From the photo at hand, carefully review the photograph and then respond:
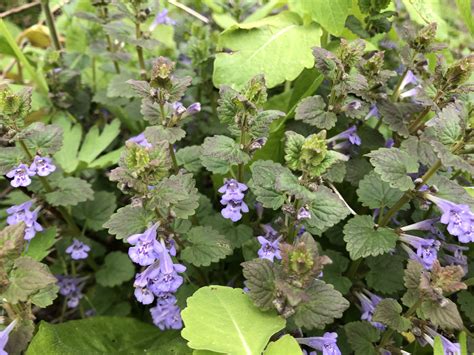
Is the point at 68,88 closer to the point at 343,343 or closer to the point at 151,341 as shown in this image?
the point at 151,341

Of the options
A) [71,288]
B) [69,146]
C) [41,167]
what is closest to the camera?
[41,167]

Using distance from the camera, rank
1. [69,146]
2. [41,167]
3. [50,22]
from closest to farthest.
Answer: [41,167], [69,146], [50,22]

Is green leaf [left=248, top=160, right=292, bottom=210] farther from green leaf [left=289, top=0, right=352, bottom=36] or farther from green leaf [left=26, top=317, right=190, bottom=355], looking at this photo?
green leaf [left=289, top=0, right=352, bottom=36]

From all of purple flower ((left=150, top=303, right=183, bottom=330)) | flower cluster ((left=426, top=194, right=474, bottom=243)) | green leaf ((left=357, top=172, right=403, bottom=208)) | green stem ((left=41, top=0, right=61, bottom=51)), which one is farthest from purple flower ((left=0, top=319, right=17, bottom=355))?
green stem ((left=41, top=0, right=61, bottom=51))

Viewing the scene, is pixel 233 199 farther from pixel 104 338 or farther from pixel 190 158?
pixel 104 338

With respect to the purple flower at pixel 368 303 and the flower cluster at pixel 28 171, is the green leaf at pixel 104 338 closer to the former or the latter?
the flower cluster at pixel 28 171

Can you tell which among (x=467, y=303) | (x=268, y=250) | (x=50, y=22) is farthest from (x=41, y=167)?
(x=467, y=303)
